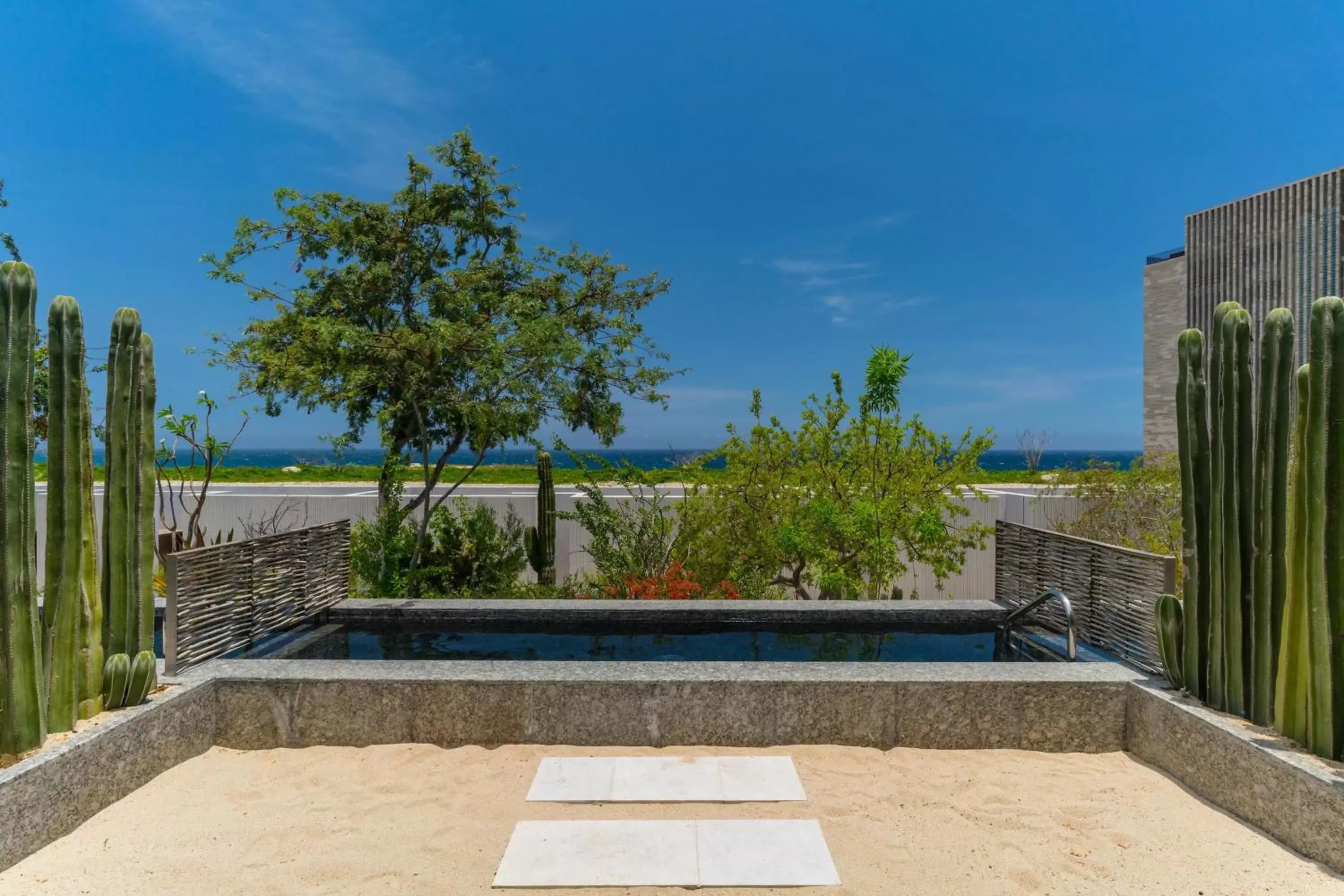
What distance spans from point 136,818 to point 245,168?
1028 cm

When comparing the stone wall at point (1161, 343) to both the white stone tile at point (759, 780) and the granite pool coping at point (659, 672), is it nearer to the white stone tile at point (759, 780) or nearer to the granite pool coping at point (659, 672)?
the granite pool coping at point (659, 672)

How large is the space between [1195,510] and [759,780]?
2.67 m

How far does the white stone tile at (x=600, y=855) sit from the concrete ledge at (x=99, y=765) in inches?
73.1

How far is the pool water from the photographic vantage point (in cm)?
501

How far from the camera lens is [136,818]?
2957 mm

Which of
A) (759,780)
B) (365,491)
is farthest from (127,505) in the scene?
(365,491)

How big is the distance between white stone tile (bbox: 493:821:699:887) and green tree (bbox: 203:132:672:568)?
516cm

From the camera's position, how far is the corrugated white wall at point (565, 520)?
335 inches

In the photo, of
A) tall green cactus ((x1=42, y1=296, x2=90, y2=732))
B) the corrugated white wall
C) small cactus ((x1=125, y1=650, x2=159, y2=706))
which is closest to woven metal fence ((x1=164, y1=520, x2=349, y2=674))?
small cactus ((x1=125, y1=650, x2=159, y2=706))

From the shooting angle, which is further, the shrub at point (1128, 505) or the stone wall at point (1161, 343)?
the stone wall at point (1161, 343)

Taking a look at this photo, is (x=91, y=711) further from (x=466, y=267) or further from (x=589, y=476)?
(x=466, y=267)

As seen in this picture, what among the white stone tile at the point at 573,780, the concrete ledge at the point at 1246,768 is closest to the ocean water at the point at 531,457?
the white stone tile at the point at 573,780

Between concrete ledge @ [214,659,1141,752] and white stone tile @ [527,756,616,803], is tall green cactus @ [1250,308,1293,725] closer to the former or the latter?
concrete ledge @ [214,659,1141,752]

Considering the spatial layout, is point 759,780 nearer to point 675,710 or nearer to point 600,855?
point 675,710
